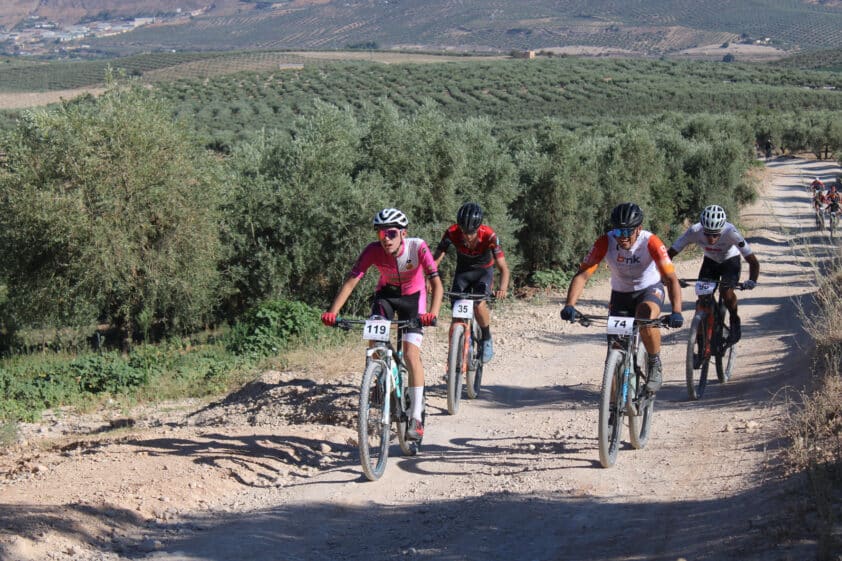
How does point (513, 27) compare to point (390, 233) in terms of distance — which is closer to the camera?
point (390, 233)

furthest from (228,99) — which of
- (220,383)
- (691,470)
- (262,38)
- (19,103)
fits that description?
(262,38)

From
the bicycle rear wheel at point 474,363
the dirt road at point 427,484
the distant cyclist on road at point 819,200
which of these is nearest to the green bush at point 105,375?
the dirt road at point 427,484

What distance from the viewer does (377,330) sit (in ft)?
23.0

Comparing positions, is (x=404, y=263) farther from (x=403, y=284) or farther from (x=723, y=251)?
(x=723, y=251)

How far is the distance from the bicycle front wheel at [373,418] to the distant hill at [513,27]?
136m

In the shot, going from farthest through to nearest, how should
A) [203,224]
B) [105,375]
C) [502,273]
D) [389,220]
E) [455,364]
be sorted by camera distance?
[203,224], [105,375], [502,273], [455,364], [389,220]

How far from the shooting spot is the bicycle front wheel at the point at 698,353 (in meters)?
9.57

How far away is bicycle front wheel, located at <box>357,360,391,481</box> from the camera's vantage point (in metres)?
6.63

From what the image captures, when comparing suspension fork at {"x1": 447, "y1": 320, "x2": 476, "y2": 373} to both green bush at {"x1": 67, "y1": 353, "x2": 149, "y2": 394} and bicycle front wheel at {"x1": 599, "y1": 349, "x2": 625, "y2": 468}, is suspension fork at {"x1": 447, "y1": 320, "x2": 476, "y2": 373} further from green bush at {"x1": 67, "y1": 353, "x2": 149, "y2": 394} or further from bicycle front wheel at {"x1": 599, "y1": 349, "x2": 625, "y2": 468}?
Answer: green bush at {"x1": 67, "y1": 353, "x2": 149, "y2": 394}

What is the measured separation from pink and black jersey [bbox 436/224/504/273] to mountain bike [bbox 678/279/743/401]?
6.73 feet

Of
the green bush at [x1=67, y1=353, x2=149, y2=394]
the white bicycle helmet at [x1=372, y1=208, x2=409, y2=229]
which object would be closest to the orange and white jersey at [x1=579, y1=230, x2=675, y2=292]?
the white bicycle helmet at [x1=372, y1=208, x2=409, y2=229]

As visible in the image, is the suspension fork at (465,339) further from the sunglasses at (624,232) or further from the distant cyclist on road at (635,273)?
the sunglasses at (624,232)

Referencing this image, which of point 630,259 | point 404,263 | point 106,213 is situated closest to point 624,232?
point 630,259

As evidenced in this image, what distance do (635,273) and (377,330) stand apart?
2.30 m
